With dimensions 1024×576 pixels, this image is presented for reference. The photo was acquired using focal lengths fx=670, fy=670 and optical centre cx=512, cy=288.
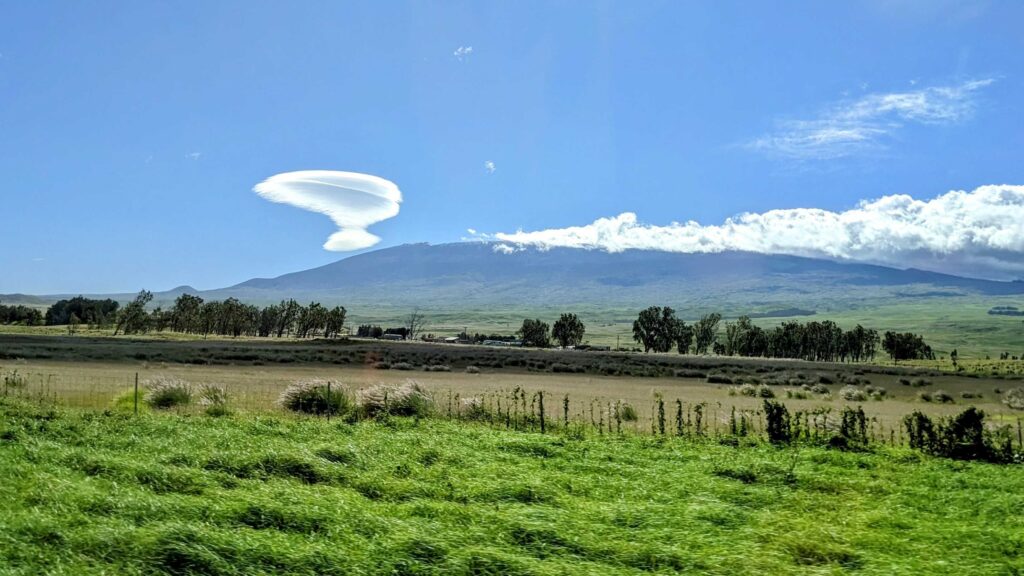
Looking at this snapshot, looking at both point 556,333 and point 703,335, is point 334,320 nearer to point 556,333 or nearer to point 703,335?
point 556,333

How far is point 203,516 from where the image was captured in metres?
7.50

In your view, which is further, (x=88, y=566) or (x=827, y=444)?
(x=827, y=444)

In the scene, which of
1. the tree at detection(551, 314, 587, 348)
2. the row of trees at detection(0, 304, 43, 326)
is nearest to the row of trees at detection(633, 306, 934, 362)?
the tree at detection(551, 314, 587, 348)

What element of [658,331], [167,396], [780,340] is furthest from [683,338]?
[167,396]

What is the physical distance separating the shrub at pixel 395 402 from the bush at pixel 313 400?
0.87 meters

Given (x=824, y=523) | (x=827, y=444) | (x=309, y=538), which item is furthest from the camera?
(x=827, y=444)

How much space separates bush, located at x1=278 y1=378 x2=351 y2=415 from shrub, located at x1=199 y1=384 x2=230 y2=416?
6.21ft

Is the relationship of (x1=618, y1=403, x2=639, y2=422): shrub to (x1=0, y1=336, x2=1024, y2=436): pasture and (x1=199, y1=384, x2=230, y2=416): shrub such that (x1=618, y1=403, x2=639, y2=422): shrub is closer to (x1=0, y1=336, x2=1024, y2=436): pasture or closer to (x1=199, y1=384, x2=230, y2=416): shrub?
(x1=0, y1=336, x2=1024, y2=436): pasture

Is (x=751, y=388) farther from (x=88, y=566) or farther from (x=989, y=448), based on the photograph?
(x=88, y=566)

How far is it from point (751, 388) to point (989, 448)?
96.4 feet

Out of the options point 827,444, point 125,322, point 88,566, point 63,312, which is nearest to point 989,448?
point 827,444

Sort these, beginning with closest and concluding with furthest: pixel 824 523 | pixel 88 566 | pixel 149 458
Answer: pixel 88 566 → pixel 824 523 → pixel 149 458

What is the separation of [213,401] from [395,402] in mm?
5744

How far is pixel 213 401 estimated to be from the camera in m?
20.7
